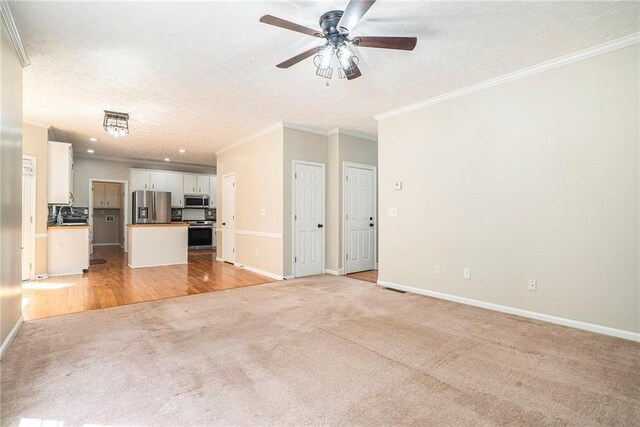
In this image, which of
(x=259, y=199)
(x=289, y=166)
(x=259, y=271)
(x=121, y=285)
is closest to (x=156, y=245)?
(x=121, y=285)

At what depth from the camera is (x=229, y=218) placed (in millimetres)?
7203

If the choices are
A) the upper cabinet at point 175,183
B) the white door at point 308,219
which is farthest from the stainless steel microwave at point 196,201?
the white door at point 308,219

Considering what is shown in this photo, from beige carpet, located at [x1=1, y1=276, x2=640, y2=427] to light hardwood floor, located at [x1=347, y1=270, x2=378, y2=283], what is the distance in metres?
1.78

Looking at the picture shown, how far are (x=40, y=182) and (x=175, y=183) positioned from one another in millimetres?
4139

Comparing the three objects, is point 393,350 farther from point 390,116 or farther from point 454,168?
point 390,116

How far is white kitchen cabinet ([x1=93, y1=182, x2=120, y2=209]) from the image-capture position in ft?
32.2

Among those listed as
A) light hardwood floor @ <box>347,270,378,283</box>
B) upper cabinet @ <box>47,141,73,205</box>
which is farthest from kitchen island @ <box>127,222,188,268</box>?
light hardwood floor @ <box>347,270,378,283</box>

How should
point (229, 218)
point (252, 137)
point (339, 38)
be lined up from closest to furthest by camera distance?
point (339, 38), point (252, 137), point (229, 218)

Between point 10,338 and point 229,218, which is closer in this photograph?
point 10,338

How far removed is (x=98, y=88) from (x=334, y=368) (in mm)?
4105

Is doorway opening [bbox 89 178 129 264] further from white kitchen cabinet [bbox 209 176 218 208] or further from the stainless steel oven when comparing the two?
white kitchen cabinet [bbox 209 176 218 208]

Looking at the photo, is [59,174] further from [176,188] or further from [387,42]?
[387,42]

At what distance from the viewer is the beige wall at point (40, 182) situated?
17.3 ft

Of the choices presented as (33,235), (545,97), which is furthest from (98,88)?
(545,97)
